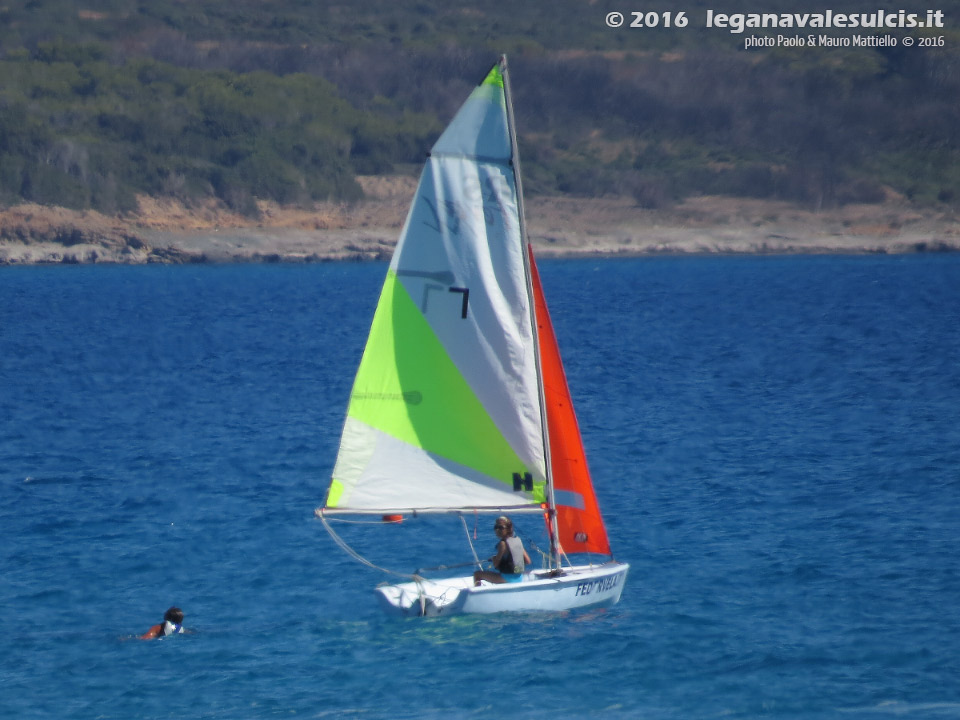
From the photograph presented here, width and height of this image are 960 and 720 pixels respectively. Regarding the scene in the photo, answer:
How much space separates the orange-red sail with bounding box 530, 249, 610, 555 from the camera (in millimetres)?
18281

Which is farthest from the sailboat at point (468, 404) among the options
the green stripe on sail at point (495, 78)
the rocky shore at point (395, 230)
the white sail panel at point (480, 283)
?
the rocky shore at point (395, 230)

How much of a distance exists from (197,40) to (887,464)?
509 feet

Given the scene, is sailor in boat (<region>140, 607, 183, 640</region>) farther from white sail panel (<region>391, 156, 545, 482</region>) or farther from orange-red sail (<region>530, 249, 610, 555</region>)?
orange-red sail (<region>530, 249, 610, 555</region>)

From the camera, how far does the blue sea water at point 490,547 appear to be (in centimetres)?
1669

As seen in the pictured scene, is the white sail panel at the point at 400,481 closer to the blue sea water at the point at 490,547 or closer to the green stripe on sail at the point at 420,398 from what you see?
the green stripe on sail at the point at 420,398

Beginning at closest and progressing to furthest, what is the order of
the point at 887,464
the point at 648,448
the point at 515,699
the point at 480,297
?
the point at 515,699
the point at 480,297
the point at 887,464
the point at 648,448

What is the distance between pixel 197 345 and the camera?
210 ft

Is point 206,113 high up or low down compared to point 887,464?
up

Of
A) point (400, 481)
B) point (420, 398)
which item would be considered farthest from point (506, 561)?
point (420, 398)

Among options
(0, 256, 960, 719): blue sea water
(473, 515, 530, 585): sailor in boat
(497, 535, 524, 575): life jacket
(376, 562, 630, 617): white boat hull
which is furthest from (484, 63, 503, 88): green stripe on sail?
(0, 256, 960, 719): blue sea water

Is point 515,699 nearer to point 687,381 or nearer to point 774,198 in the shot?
point 687,381

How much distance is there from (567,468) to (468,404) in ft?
5.51

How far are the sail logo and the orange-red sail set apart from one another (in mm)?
412

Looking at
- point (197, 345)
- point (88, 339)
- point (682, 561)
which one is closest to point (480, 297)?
point (682, 561)
